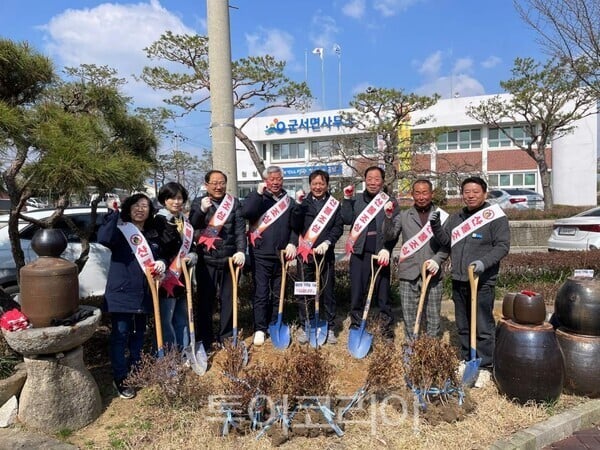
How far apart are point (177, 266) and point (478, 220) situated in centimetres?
259

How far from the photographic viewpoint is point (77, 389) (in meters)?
3.24

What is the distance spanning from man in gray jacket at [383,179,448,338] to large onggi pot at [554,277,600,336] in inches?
38.7

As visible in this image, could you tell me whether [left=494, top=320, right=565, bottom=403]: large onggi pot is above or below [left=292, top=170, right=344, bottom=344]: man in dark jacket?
below

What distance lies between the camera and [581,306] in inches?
144

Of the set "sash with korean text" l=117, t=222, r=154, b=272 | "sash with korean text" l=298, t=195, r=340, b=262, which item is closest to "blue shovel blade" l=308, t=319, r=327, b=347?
"sash with korean text" l=298, t=195, r=340, b=262

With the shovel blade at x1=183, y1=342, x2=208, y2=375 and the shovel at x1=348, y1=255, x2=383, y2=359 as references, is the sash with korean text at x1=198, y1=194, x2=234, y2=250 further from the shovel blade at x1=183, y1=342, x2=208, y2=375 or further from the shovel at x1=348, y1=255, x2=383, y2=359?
the shovel at x1=348, y1=255, x2=383, y2=359

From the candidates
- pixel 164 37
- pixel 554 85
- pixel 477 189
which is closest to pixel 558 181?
pixel 554 85

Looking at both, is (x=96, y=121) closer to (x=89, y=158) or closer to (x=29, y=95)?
(x=29, y=95)

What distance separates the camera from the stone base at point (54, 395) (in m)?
3.12

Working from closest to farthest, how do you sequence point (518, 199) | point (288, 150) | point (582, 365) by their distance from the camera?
point (582, 365) < point (518, 199) < point (288, 150)

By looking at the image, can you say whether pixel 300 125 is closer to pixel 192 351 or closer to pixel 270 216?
pixel 270 216

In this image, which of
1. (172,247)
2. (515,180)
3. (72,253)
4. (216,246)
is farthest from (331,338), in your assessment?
(515,180)

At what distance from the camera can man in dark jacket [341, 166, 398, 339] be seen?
15.0 feet

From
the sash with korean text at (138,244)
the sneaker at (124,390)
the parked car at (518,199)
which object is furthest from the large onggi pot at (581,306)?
the parked car at (518,199)
